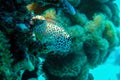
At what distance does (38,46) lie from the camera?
9.96ft

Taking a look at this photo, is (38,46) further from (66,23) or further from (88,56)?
(88,56)

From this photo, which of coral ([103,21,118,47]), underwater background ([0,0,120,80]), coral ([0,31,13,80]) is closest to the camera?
coral ([0,31,13,80])

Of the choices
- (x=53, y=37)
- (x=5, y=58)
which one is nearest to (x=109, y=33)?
(x=53, y=37)

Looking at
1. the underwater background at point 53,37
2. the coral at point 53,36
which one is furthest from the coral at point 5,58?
the coral at point 53,36

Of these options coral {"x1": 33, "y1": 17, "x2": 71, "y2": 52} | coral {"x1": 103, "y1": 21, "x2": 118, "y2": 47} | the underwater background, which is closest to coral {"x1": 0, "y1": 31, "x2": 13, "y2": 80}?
the underwater background

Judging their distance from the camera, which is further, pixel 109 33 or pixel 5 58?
pixel 109 33

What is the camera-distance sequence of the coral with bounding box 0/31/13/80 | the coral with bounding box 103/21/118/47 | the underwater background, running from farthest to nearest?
the coral with bounding box 103/21/118/47 < the underwater background < the coral with bounding box 0/31/13/80

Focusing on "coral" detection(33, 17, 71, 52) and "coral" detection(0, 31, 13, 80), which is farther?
"coral" detection(33, 17, 71, 52)

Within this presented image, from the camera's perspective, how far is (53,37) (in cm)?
335

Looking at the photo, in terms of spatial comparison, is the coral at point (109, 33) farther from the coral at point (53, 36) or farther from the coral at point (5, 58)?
the coral at point (5, 58)

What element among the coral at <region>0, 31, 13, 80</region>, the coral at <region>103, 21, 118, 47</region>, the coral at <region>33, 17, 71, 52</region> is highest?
the coral at <region>103, 21, 118, 47</region>

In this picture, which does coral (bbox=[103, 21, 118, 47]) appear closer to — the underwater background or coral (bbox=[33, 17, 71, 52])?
the underwater background

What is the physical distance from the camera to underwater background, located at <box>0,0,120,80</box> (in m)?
2.70

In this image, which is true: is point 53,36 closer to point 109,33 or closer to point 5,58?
point 5,58
